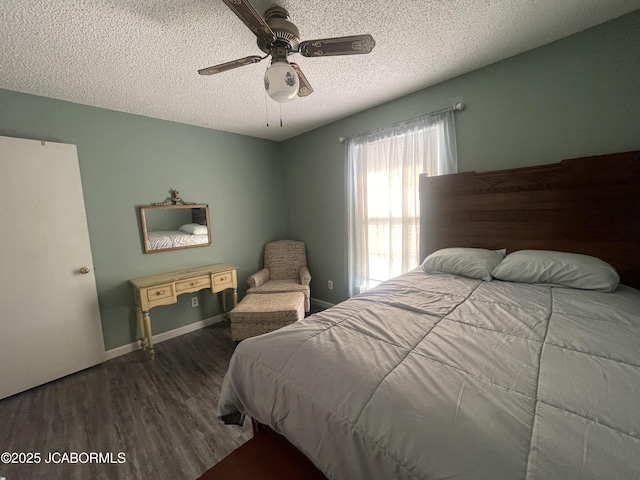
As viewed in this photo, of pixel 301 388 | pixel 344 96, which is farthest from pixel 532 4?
pixel 301 388

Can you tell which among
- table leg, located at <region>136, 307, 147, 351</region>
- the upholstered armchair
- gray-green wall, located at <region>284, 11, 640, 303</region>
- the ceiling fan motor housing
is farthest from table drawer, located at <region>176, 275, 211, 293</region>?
gray-green wall, located at <region>284, 11, 640, 303</region>

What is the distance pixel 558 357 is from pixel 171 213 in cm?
325

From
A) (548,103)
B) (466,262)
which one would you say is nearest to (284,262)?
(466,262)

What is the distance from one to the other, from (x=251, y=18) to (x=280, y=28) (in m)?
0.27

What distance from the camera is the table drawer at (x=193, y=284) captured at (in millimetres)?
2526

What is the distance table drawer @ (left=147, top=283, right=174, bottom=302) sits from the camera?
7.68 ft

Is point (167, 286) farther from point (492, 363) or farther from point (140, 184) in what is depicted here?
point (492, 363)

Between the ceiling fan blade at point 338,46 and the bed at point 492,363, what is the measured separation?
53.7 inches

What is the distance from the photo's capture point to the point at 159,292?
7.85ft

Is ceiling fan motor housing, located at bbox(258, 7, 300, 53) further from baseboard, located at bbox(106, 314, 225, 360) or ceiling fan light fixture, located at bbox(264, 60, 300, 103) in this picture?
baseboard, located at bbox(106, 314, 225, 360)

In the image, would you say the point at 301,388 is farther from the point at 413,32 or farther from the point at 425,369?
the point at 413,32

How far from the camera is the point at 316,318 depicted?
125cm

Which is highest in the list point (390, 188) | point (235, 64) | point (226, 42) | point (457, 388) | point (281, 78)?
point (226, 42)

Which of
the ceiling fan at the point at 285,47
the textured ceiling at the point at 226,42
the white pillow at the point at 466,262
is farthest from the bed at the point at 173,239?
the white pillow at the point at 466,262
